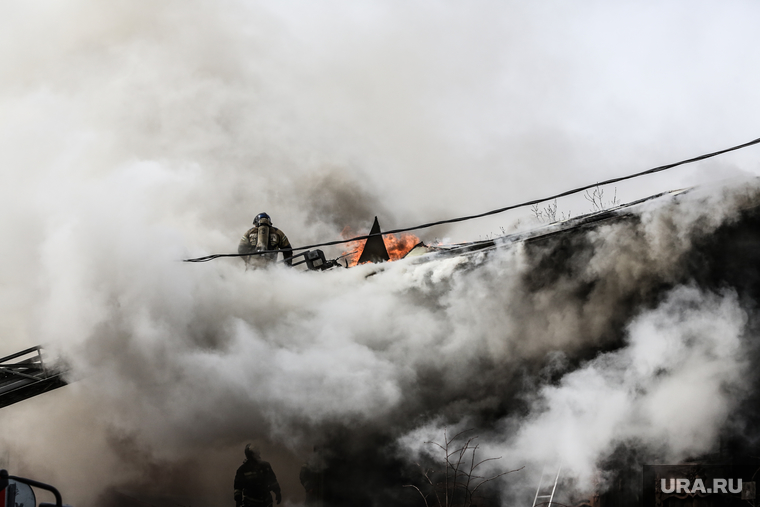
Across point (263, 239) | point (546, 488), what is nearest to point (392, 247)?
point (263, 239)

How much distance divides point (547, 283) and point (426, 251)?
272cm

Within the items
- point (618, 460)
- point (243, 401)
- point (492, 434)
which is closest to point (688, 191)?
point (618, 460)

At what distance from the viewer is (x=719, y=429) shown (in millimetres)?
6836

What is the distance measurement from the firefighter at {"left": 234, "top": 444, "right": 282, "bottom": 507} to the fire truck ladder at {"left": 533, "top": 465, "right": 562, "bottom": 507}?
5.13m

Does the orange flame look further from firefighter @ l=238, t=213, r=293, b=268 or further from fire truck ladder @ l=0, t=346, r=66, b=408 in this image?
fire truck ladder @ l=0, t=346, r=66, b=408

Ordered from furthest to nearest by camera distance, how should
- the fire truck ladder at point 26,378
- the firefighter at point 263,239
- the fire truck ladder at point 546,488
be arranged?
the firefighter at point 263,239 → the fire truck ladder at point 26,378 → the fire truck ladder at point 546,488

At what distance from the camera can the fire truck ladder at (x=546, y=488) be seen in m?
7.48

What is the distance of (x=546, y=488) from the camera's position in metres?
7.56

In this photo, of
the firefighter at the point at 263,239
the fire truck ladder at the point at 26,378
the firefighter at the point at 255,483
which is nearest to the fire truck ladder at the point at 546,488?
the firefighter at the point at 255,483

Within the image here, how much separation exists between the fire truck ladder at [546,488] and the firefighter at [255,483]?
16.8 ft

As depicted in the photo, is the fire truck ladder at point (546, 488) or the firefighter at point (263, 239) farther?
the firefighter at point (263, 239)

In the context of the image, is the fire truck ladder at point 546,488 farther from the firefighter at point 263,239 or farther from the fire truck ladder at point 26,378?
the fire truck ladder at point 26,378

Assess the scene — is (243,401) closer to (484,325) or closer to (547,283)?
(484,325)

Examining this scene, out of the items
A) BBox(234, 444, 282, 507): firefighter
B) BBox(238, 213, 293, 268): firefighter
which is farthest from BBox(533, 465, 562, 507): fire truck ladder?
BBox(238, 213, 293, 268): firefighter
